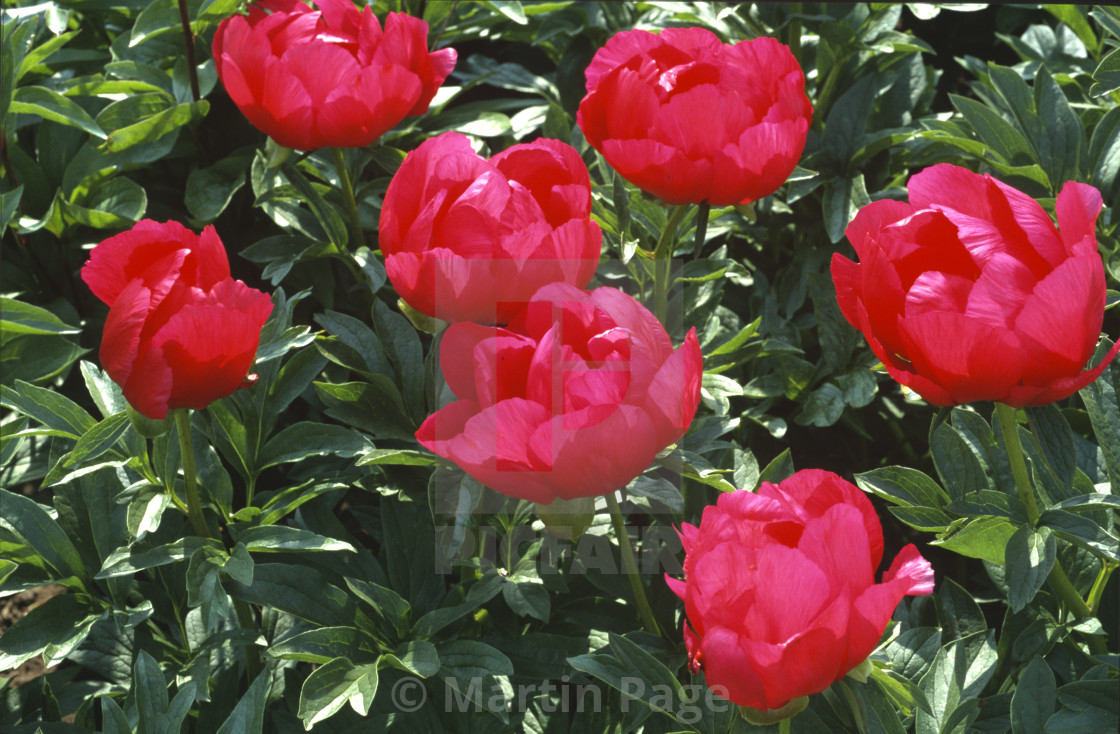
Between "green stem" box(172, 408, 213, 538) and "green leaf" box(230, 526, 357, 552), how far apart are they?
0.03m

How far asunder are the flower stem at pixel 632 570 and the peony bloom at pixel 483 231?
18cm

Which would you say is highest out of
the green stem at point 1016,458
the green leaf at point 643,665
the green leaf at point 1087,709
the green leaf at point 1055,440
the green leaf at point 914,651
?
the green leaf at point 1055,440

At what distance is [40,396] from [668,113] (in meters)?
0.63

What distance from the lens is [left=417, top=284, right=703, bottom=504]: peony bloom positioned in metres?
0.63

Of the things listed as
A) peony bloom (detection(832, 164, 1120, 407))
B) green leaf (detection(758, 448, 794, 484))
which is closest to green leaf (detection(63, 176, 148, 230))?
green leaf (detection(758, 448, 794, 484))

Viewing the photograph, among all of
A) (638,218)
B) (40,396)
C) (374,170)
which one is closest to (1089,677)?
(638,218)

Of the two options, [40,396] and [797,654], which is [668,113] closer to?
[797,654]

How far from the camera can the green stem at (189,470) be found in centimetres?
81

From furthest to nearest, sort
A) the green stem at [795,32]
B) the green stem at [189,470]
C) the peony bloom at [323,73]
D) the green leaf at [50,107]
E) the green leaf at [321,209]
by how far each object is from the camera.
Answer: the green stem at [795,32] → the green leaf at [50,107] → the green leaf at [321,209] → the peony bloom at [323,73] → the green stem at [189,470]

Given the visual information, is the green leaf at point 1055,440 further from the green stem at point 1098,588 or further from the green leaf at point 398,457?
the green leaf at point 398,457

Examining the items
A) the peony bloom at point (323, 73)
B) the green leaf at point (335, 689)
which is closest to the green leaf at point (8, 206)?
the peony bloom at point (323, 73)

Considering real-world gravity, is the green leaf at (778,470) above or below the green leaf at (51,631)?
above

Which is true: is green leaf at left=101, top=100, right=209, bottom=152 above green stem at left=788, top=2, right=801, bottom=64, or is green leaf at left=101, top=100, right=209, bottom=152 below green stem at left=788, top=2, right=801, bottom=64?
below

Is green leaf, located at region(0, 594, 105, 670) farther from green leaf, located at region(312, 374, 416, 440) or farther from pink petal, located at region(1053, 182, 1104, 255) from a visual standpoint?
pink petal, located at region(1053, 182, 1104, 255)
